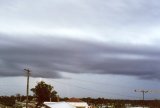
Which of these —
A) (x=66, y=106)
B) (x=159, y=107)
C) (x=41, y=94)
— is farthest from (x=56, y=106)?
(x=159, y=107)

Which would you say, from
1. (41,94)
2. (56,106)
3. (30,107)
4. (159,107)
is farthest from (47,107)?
(159,107)

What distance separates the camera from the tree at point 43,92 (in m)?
112

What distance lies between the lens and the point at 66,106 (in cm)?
4944

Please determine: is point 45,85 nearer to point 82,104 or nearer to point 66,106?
point 82,104

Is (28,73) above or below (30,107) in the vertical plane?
above

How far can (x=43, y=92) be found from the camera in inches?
4402

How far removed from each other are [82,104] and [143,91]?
72.8ft

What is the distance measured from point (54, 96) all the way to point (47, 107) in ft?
210

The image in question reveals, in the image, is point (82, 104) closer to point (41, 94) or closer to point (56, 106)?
point (41, 94)

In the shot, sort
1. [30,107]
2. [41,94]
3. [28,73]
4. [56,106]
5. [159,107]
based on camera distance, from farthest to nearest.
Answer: [159,107]
[41,94]
[30,107]
[28,73]
[56,106]

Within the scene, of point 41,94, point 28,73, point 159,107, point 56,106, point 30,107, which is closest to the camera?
point 56,106

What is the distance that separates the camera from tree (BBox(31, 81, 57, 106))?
11175 centimetres

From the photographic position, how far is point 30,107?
341 ft

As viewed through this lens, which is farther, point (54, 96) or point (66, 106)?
point (54, 96)
